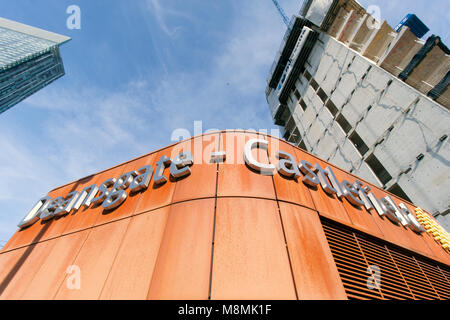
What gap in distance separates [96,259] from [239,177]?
547 cm

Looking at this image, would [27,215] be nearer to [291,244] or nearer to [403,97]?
[291,244]

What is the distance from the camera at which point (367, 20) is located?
26781 millimetres

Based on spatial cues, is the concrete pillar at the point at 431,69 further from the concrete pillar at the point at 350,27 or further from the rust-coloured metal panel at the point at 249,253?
the rust-coloured metal panel at the point at 249,253

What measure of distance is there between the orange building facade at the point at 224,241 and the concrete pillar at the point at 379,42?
20291 mm

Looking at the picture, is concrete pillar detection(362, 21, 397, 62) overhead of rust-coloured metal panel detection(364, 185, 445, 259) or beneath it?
overhead

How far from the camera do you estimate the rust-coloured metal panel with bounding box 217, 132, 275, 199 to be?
7.43 metres

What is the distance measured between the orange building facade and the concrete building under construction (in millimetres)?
6710

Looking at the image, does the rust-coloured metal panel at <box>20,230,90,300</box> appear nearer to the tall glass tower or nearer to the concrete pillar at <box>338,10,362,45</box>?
the concrete pillar at <box>338,10,362,45</box>

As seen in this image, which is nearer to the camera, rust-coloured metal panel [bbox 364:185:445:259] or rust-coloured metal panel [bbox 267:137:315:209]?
rust-coloured metal panel [bbox 267:137:315:209]

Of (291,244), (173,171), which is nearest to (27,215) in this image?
(173,171)

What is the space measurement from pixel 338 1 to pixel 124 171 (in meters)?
33.9

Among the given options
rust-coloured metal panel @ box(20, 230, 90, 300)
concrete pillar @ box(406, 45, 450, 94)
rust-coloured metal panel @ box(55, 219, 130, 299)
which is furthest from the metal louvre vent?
concrete pillar @ box(406, 45, 450, 94)

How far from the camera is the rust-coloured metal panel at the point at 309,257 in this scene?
546 centimetres

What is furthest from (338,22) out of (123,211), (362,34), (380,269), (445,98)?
(123,211)
